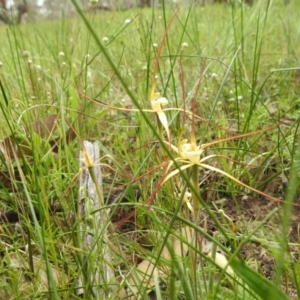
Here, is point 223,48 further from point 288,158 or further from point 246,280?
point 246,280

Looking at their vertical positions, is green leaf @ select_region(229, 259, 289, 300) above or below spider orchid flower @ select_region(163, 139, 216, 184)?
below

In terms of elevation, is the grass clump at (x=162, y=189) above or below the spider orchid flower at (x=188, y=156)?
below

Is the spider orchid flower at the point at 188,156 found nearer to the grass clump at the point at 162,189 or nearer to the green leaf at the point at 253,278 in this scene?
the grass clump at the point at 162,189

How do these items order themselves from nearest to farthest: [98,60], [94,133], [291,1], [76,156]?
[76,156]
[94,133]
[98,60]
[291,1]

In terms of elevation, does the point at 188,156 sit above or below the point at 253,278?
above

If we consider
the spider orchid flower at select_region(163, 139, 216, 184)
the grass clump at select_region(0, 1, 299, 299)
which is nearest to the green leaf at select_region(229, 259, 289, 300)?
the grass clump at select_region(0, 1, 299, 299)

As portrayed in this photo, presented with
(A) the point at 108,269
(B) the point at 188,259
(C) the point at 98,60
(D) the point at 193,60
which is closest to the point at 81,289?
(A) the point at 108,269

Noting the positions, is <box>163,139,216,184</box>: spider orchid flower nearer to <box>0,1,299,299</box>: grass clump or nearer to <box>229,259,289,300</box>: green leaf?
<box>0,1,299,299</box>: grass clump

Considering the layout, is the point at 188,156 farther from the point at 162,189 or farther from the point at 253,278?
the point at 162,189

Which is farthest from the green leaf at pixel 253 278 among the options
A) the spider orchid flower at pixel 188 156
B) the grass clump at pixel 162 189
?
the spider orchid flower at pixel 188 156

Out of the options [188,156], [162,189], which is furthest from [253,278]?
[162,189]

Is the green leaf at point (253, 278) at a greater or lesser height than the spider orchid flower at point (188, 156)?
lesser
